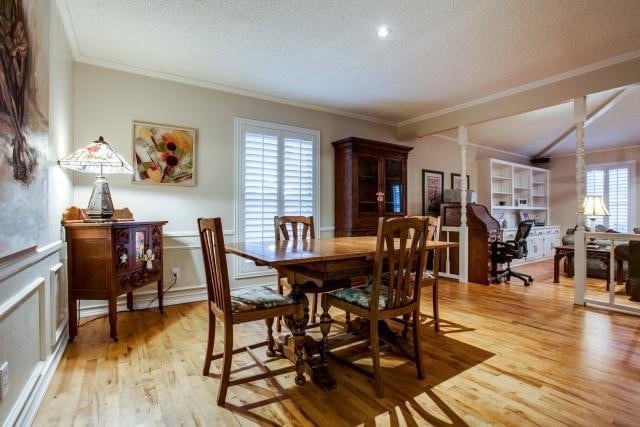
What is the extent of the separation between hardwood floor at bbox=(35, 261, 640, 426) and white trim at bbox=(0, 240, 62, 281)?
0.75 metres

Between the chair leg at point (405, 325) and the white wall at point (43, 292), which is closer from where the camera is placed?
the white wall at point (43, 292)

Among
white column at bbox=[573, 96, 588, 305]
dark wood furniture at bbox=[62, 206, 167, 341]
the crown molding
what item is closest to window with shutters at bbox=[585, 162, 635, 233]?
white column at bbox=[573, 96, 588, 305]

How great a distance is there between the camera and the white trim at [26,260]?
1282mm

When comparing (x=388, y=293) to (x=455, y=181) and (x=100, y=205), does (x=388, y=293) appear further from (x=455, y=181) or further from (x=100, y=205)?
(x=455, y=181)

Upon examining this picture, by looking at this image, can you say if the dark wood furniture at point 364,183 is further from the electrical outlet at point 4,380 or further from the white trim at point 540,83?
the electrical outlet at point 4,380

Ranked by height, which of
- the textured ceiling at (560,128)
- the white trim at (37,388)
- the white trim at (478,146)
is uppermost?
the textured ceiling at (560,128)

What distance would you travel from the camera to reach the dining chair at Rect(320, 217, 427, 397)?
69.2 inches

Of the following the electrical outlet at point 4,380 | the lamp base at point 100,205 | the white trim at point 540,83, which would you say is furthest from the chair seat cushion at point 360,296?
the white trim at point 540,83

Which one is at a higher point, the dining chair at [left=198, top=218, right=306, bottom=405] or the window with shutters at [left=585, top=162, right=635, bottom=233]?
the window with shutters at [left=585, top=162, right=635, bottom=233]

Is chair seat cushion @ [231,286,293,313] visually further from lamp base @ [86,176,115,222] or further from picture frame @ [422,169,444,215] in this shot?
picture frame @ [422,169,444,215]

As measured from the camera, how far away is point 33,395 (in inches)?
63.5

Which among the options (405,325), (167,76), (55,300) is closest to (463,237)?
(405,325)

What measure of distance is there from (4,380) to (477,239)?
482 cm

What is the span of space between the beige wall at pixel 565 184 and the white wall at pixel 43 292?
919cm
